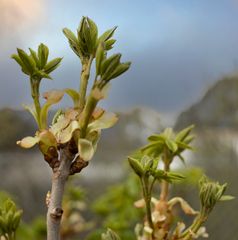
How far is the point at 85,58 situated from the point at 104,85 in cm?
3

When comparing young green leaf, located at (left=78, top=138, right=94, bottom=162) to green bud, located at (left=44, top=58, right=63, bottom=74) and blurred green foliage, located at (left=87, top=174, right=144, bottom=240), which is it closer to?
green bud, located at (left=44, top=58, right=63, bottom=74)

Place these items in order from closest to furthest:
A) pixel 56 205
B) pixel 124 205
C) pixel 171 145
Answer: pixel 56 205 → pixel 171 145 → pixel 124 205

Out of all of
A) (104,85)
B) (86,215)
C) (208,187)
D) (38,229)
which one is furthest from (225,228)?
(104,85)

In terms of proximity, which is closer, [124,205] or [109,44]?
[109,44]

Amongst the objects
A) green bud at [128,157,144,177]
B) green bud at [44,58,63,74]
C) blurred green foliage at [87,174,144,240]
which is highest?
blurred green foliage at [87,174,144,240]

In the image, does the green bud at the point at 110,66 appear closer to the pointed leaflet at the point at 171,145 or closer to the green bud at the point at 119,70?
the green bud at the point at 119,70

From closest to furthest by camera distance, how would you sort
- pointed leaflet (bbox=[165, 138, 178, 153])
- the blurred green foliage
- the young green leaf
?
1. the young green leaf
2. pointed leaflet (bbox=[165, 138, 178, 153])
3. the blurred green foliage

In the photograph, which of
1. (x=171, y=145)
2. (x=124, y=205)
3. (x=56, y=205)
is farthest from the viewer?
(x=124, y=205)

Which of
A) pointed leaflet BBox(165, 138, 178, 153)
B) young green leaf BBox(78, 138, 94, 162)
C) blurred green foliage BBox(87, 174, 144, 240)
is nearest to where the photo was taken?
young green leaf BBox(78, 138, 94, 162)

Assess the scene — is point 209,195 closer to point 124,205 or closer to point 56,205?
point 56,205

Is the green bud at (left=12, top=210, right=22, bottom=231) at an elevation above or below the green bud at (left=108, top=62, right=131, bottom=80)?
below

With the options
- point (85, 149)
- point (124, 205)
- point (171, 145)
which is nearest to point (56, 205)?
point (85, 149)

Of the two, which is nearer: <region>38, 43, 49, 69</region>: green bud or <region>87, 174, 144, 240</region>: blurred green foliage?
<region>38, 43, 49, 69</region>: green bud

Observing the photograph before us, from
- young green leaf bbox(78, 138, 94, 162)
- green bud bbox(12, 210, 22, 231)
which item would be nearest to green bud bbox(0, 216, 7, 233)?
green bud bbox(12, 210, 22, 231)
